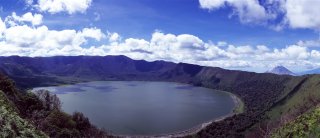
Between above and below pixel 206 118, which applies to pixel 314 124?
above

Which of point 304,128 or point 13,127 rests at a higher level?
point 13,127

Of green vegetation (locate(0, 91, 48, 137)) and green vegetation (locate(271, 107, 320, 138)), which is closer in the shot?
green vegetation (locate(0, 91, 48, 137))

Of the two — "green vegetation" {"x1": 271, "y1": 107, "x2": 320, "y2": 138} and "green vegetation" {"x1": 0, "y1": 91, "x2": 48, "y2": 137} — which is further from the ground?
"green vegetation" {"x1": 0, "y1": 91, "x2": 48, "y2": 137}

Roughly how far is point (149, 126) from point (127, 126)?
8.17 metres

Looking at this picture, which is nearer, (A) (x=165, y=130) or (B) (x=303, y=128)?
(B) (x=303, y=128)

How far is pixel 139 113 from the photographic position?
165 metres

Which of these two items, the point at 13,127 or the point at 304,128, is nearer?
the point at 13,127

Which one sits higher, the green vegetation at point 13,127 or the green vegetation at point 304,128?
the green vegetation at point 13,127

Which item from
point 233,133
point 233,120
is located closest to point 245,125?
point 233,120

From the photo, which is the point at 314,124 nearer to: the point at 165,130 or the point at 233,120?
the point at 165,130

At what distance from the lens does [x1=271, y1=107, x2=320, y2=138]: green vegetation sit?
15.2m

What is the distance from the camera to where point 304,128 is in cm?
1612

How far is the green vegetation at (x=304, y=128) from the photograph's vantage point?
1516 centimetres

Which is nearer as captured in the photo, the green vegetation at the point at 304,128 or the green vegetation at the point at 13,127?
the green vegetation at the point at 13,127
